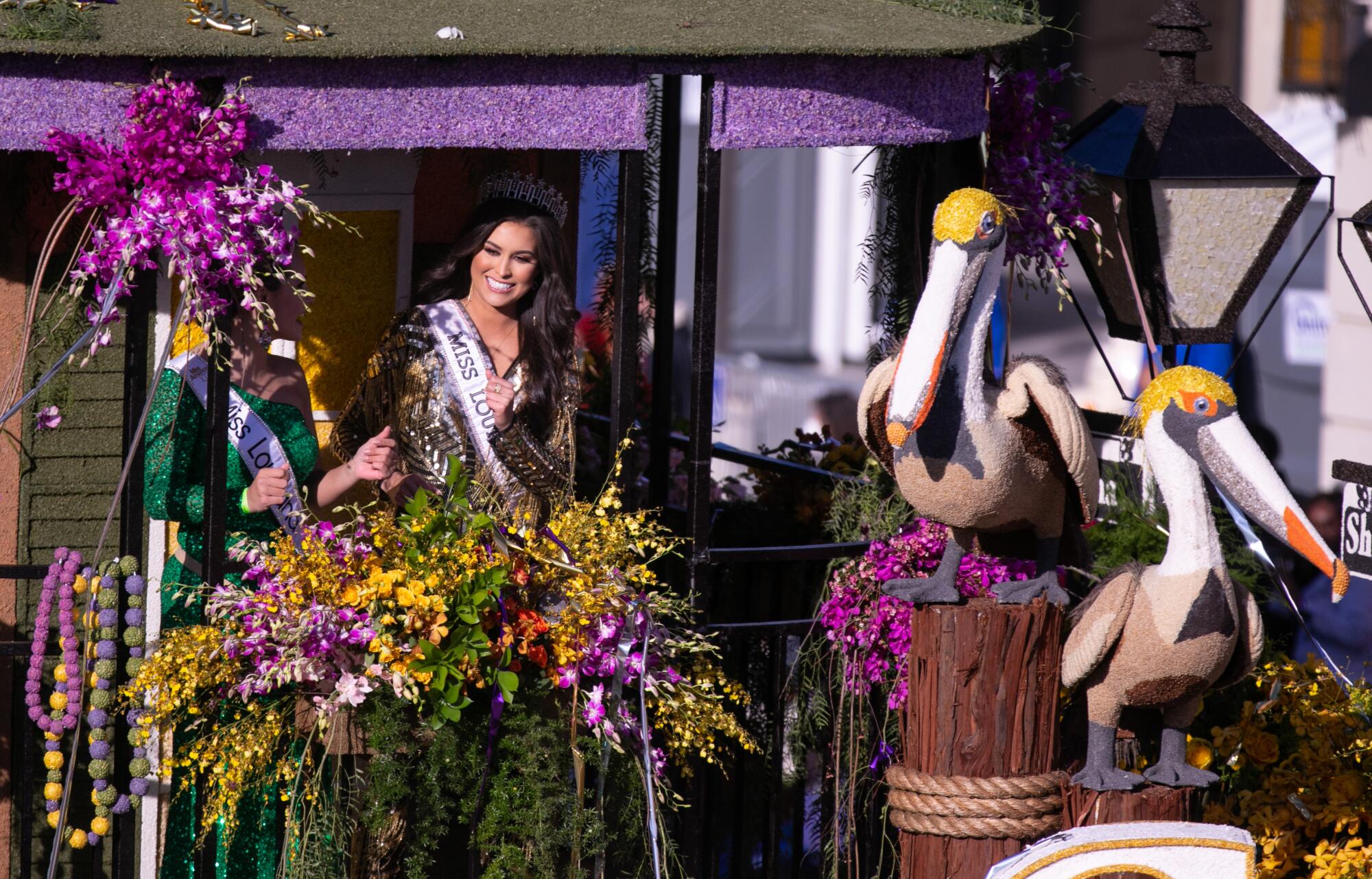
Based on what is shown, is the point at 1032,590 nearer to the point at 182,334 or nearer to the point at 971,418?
the point at 971,418

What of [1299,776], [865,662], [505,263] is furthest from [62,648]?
[1299,776]

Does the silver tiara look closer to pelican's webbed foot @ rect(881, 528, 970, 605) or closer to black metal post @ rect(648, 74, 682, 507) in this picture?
black metal post @ rect(648, 74, 682, 507)

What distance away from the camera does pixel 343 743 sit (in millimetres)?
3848

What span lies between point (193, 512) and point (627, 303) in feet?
4.18

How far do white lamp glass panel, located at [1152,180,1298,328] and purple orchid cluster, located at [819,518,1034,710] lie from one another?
0.97 m

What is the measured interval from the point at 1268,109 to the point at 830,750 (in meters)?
6.29

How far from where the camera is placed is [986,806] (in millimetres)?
3627

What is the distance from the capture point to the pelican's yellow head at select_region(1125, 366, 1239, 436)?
3.49m

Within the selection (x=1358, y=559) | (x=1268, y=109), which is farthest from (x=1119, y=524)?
(x=1268, y=109)

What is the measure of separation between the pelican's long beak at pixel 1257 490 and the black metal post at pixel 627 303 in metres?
1.43

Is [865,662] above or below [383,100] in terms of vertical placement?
below

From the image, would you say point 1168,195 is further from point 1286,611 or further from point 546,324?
point 1286,611

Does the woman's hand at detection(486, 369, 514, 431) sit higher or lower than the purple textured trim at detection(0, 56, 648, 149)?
lower

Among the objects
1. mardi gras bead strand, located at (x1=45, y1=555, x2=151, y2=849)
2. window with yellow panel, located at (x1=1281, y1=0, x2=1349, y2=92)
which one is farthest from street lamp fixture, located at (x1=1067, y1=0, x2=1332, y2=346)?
window with yellow panel, located at (x1=1281, y1=0, x2=1349, y2=92)
